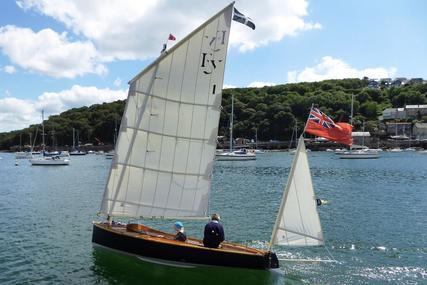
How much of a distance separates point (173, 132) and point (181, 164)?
1521 millimetres

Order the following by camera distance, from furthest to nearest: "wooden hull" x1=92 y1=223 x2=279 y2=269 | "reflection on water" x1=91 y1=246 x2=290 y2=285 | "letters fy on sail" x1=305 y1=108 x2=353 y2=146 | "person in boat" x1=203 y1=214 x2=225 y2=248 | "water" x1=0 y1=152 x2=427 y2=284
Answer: "water" x1=0 y1=152 x2=427 y2=284 → "person in boat" x1=203 y1=214 x2=225 y2=248 → "reflection on water" x1=91 y1=246 x2=290 y2=285 → "letters fy on sail" x1=305 y1=108 x2=353 y2=146 → "wooden hull" x1=92 y1=223 x2=279 y2=269

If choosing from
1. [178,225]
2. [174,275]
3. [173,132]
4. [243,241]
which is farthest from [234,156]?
[174,275]

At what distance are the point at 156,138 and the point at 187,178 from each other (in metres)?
2.32

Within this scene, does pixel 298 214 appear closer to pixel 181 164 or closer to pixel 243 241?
pixel 181 164

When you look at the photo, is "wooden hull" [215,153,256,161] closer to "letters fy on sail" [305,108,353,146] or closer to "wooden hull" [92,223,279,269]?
"wooden hull" [92,223,279,269]

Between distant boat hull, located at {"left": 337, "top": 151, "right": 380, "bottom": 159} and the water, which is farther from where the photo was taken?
distant boat hull, located at {"left": 337, "top": 151, "right": 380, "bottom": 159}

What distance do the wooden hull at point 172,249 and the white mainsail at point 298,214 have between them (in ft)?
A: 4.02

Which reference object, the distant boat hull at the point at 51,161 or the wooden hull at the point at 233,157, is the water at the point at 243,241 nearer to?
the distant boat hull at the point at 51,161

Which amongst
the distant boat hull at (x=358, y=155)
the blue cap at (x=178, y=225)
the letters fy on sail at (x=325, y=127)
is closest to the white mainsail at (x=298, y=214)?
the letters fy on sail at (x=325, y=127)

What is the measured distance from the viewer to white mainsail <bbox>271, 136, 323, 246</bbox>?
17.8 m

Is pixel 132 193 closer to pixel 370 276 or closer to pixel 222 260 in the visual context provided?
pixel 222 260

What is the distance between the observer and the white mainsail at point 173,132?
18062mm

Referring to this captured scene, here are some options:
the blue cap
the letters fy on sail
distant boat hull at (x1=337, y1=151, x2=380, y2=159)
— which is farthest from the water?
distant boat hull at (x1=337, y1=151, x2=380, y2=159)

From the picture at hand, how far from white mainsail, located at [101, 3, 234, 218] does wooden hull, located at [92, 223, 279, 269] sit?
1.07 m
